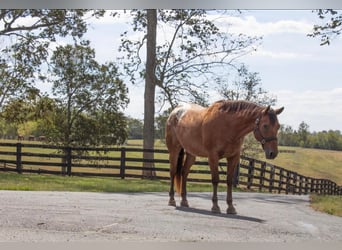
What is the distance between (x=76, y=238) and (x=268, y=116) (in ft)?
5.64

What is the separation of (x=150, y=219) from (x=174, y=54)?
1418 millimetres

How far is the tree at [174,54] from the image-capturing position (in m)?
4.81

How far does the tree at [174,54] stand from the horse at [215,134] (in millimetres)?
178

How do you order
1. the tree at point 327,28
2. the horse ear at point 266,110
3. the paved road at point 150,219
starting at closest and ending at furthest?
the paved road at point 150,219 < the horse ear at point 266,110 < the tree at point 327,28

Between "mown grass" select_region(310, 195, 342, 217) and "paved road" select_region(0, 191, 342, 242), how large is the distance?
0.07m

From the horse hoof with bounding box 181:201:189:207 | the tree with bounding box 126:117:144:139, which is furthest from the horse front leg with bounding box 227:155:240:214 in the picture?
the tree with bounding box 126:117:144:139

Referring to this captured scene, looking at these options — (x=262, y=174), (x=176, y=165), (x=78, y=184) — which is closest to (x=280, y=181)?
(x=262, y=174)

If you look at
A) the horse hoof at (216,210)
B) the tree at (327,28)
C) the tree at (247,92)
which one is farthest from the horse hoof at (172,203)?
the tree at (327,28)

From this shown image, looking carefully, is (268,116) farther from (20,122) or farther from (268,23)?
(20,122)

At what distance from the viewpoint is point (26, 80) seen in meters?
4.77

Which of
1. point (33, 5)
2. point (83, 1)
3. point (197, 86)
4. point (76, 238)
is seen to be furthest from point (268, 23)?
point (76, 238)

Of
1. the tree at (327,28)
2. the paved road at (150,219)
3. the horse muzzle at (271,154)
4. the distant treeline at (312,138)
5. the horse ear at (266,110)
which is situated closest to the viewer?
the paved road at (150,219)

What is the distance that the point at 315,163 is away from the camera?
192 inches

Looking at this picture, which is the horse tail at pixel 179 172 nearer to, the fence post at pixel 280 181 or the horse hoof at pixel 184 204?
the horse hoof at pixel 184 204
